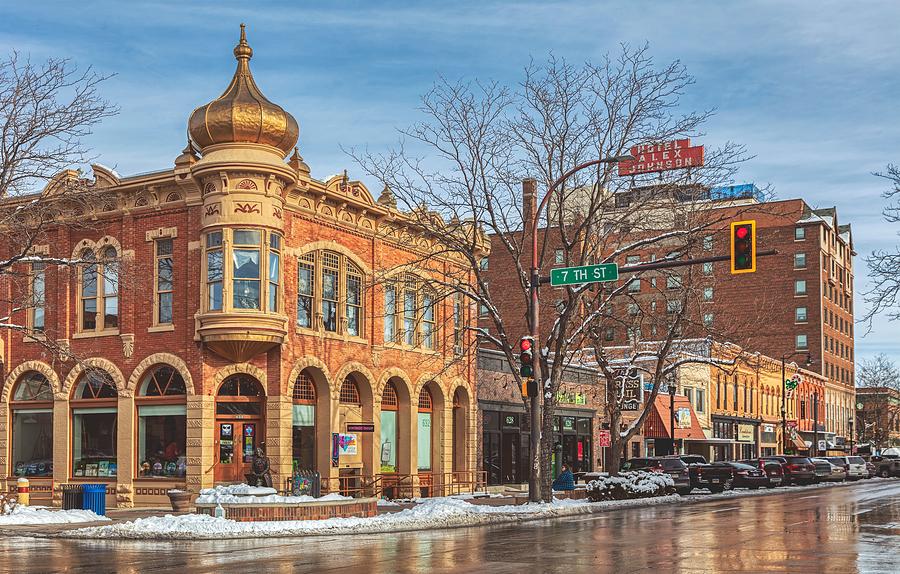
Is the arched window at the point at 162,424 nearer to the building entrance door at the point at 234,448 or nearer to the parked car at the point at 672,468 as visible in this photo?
the building entrance door at the point at 234,448

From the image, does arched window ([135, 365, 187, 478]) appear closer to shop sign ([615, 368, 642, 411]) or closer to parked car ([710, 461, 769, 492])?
shop sign ([615, 368, 642, 411])

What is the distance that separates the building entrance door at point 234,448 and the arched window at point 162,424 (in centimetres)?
100

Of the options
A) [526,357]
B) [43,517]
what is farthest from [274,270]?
[43,517]

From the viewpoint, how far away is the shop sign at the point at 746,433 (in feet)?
248

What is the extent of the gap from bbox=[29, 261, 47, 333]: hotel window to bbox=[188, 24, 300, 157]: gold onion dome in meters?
7.26

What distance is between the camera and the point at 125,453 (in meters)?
31.6

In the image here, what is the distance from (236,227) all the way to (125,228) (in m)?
4.34

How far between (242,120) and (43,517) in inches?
462

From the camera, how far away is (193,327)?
30.9m

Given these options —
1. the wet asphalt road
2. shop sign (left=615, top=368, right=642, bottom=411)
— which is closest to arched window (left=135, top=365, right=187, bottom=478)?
the wet asphalt road

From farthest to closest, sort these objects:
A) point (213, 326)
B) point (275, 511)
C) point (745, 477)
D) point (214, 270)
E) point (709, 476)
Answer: point (745, 477)
point (709, 476)
point (214, 270)
point (213, 326)
point (275, 511)

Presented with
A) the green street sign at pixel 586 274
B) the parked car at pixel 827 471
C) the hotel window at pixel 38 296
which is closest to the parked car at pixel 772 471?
the parked car at pixel 827 471

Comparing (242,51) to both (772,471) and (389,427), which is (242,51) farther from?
(772,471)

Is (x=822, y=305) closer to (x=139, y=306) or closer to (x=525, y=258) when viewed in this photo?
(x=525, y=258)
